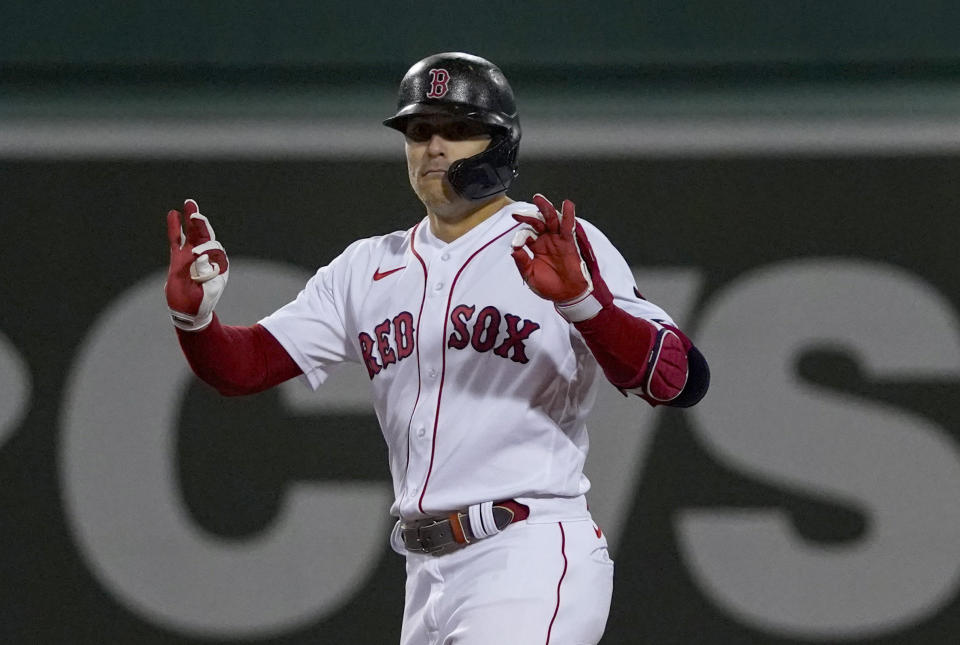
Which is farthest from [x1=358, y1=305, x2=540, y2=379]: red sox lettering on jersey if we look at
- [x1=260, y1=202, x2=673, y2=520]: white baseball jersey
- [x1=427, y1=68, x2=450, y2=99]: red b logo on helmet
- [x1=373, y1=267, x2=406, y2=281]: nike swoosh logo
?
[x1=427, y1=68, x2=450, y2=99]: red b logo on helmet

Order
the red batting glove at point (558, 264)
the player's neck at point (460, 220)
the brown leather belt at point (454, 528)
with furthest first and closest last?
the player's neck at point (460, 220), the brown leather belt at point (454, 528), the red batting glove at point (558, 264)

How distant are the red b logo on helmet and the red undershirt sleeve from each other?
1.90 feet

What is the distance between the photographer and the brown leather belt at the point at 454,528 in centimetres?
202

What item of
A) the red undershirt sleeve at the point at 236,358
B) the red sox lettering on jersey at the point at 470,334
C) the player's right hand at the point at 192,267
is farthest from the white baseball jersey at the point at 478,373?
the player's right hand at the point at 192,267

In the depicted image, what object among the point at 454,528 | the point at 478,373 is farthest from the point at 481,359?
the point at 454,528

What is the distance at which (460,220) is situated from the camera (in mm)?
2281

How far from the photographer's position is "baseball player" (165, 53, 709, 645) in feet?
6.34

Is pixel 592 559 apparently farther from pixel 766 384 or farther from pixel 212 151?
pixel 212 151

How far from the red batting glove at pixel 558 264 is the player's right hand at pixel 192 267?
1.88ft

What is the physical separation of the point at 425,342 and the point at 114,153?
Result: 1938mm

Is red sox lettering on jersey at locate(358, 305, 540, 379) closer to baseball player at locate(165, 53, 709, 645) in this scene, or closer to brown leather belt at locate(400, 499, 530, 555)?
baseball player at locate(165, 53, 709, 645)

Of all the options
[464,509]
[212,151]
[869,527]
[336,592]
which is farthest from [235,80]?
[869,527]

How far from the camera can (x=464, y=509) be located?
2053 mm

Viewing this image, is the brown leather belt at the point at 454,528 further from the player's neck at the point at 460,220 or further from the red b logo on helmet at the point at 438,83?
the red b logo on helmet at the point at 438,83
